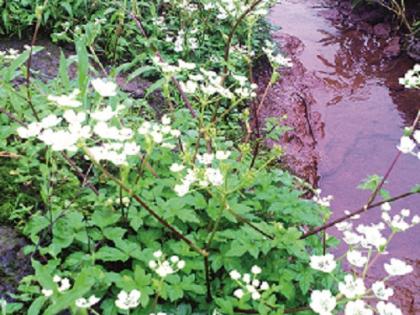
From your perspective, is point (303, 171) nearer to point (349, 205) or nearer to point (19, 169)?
point (349, 205)

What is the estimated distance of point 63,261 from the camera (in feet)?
6.34

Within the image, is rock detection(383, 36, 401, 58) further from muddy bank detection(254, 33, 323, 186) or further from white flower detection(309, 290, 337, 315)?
white flower detection(309, 290, 337, 315)

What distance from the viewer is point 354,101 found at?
458 cm

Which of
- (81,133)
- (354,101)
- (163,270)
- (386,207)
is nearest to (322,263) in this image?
(386,207)

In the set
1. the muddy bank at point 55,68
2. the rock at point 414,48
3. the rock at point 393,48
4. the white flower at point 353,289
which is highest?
the white flower at point 353,289

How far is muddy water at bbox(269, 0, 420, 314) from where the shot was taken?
3459 mm

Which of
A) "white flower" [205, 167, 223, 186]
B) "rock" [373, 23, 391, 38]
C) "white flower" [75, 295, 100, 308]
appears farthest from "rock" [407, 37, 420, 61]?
"white flower" [75, 295, 100, 308]

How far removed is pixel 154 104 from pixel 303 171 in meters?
1.08

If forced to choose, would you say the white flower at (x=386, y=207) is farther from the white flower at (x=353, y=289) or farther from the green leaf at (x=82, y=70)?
the green leaf at (x=82, y=70)

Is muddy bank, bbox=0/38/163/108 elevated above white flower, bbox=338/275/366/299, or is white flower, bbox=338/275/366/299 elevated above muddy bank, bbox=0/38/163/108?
white flower, bbox=338/275/366/299

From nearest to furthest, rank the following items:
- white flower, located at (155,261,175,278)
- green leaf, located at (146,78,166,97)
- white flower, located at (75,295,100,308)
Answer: white flower, located at (75,295,100,308) < white flower, located at (155,261,175,278) < green leaf, located at (146,78,166,97)

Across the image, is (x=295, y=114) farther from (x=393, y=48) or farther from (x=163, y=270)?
(x=163, y=270)

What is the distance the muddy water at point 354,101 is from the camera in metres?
3.46

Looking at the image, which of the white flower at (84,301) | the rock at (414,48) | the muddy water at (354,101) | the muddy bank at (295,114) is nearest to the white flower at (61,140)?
the white flower at (84,301)
